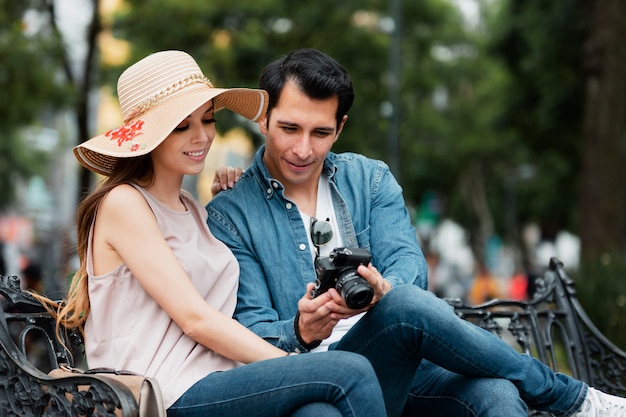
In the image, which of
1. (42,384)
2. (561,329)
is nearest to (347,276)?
(42,384)

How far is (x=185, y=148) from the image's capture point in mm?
3545

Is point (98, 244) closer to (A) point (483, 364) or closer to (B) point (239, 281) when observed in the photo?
(B) point (239, 281)

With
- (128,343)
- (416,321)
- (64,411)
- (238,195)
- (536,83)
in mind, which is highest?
(536,83)

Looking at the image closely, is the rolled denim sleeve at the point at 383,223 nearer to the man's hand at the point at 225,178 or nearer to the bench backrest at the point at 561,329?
the man's hand at the point at 225,178

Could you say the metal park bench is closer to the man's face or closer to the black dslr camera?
the black dslr camera

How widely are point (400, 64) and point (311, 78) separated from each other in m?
14.2

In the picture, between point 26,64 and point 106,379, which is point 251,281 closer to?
point 106,379

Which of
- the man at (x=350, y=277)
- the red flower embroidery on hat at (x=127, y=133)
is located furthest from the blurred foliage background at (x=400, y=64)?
the red flower embroidery on hat at (x=127, y=133)

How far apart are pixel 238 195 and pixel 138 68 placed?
0.71 meters

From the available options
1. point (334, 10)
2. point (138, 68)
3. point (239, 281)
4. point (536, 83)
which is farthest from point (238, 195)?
point (536, 83)

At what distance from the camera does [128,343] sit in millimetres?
3350

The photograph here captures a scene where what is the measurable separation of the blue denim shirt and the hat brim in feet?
1.62

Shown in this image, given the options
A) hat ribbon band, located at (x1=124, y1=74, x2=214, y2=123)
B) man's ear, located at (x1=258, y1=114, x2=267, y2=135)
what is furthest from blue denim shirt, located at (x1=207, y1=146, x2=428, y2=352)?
hat ribbon band, located at (x1=124, y1=74, x2=214, y2=123)

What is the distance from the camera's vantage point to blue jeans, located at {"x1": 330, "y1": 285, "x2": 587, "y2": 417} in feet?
11.2
